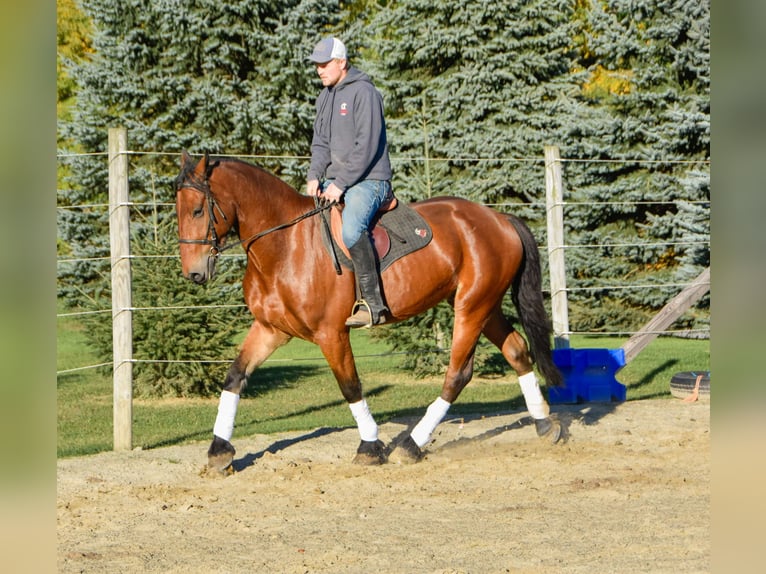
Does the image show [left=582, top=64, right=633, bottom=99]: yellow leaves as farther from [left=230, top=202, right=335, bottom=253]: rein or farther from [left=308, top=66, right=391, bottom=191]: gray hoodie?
[left=230, top=202, right=335, bottom=253]: rein

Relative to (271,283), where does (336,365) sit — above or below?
below

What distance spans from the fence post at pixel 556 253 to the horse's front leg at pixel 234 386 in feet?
12.1

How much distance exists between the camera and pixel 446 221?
7.13 meters

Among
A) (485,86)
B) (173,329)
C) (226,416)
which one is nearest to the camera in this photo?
(226,416)

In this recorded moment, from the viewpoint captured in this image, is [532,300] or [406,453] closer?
[406,453]

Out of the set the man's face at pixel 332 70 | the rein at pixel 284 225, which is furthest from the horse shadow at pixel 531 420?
the man's face at pixel 332 70

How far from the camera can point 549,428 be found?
24.6 feet

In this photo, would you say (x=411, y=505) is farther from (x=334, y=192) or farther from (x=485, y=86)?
(x=485, y=86)

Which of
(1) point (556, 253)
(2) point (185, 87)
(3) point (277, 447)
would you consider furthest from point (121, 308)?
(2) point (185, 87)

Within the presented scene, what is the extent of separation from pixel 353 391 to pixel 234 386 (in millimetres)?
847

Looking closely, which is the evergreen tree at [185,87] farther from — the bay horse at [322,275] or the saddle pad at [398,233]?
the saddle pad at [398,233]

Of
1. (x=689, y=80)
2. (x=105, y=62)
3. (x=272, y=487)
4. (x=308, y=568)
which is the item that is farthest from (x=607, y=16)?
(x=308, y=568)
